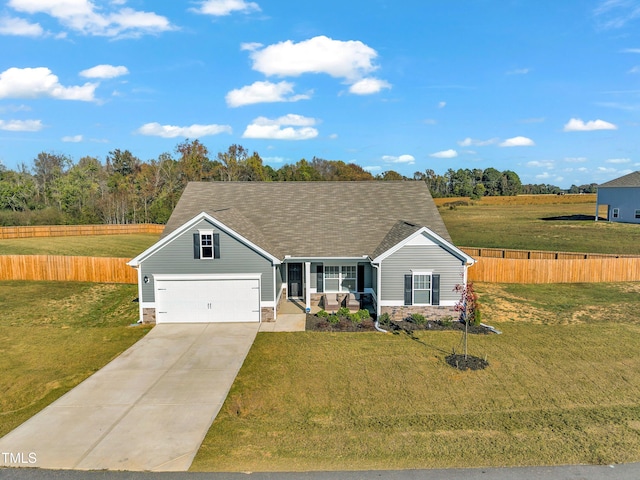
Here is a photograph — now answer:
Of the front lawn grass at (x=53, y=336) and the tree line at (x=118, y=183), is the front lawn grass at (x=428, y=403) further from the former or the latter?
the tree line at (x=118, y=183)

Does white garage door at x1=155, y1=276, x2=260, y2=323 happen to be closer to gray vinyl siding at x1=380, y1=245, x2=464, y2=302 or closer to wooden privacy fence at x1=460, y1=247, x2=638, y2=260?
gray vinyl siding at x1=380, y1=245, x2=464, y2=302

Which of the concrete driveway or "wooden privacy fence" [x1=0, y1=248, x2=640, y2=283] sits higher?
"wooden privacy fence" [x1=0, y1=248, x2=640, y2=283]

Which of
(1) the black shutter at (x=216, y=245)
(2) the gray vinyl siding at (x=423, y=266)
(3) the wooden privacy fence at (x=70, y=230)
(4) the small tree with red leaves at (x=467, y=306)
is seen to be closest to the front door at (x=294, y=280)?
(1) the black shutter at (x=216, y=245)

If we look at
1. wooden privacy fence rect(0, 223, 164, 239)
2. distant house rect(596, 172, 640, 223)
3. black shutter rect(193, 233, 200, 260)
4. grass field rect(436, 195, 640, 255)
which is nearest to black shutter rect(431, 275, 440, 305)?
black shutter rect(193, 233, 200, 260)

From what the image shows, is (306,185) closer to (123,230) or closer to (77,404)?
(77,404)

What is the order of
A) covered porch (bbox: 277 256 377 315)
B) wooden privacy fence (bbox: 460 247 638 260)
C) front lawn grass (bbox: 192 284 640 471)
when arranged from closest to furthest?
1. front lawn grass (bbox: 192 284 640 471)
2. covered porch (bbox: 277 256 377 315)
3. wooden privacy fence (bbox: 460 247 638 260)

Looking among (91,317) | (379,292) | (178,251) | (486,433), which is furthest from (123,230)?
(486,433)
